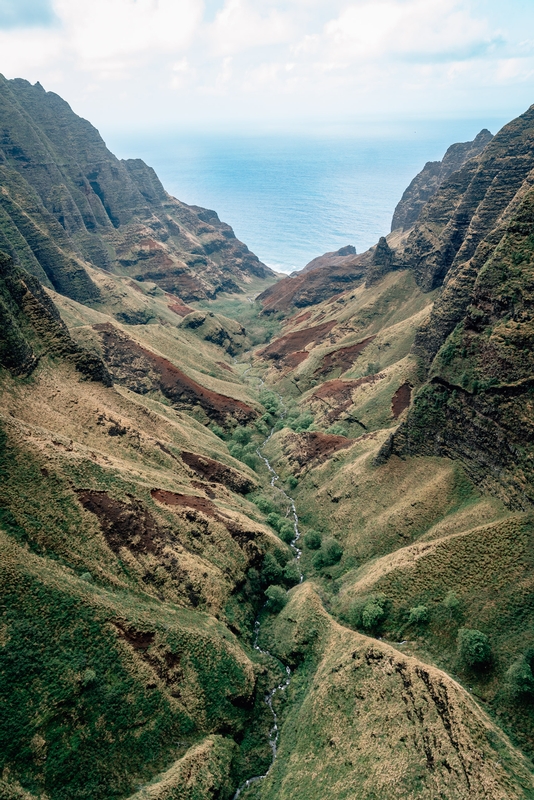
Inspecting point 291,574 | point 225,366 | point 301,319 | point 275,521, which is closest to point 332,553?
point 291,574

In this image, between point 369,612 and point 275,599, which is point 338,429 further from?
point 369,612

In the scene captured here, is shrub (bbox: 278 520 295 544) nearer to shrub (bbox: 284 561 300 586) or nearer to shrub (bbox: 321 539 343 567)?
shrub (bbox: 284 561 300 586)

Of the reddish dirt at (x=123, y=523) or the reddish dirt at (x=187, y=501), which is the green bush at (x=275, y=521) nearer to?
the reddish dirt at (x=187, y=501)

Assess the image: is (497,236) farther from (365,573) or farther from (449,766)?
(449,766)

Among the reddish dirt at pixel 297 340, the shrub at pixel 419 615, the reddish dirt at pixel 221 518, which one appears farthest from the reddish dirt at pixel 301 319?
the shrub at pixel 419 615

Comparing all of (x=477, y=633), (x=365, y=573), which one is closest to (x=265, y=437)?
(x=365, y=573)

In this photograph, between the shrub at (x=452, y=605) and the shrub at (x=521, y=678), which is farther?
the shrub at (x=452, y=605)
